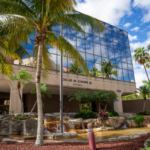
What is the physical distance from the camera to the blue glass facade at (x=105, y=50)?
27922mm

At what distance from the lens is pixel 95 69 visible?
28.8 m

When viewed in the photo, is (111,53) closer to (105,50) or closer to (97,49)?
(105,50)

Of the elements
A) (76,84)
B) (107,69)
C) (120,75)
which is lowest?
(76,84)

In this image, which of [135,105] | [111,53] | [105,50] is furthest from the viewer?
[135,105]

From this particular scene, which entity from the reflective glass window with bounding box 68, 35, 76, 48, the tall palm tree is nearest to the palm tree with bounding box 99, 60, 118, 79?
the reflective glass window with bounding box 68, 35, 76, 48

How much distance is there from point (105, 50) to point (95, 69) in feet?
17.5

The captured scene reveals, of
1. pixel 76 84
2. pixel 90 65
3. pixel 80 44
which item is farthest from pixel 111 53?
pixel 76 84

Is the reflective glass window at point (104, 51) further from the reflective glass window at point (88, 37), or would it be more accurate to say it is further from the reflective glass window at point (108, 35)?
the reflective glass window at point (88, 37)

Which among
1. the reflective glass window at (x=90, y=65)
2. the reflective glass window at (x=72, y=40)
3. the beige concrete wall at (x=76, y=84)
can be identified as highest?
the reflective glass window at (x=72, y=40)

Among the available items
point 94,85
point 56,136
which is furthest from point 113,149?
point 94,85

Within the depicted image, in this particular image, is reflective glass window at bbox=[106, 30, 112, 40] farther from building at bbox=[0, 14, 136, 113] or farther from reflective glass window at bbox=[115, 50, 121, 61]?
reflective glass window at bbox=[115, 50, 121, 61]

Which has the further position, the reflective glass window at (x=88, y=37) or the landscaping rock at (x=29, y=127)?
the reflective glass window at (x=88, y=37)

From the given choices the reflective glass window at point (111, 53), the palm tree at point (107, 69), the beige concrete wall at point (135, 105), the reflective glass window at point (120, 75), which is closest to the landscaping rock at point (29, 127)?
the palm tree at point (107, 69)

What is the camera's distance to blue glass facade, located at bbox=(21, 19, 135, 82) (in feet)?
91.6
